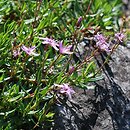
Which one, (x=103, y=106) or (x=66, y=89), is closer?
(x=66, y=89)

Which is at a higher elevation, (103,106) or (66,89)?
(66,89)

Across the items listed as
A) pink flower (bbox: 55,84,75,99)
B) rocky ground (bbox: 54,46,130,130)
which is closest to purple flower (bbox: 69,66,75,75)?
pink flower (bbox: 55,84,75,99)

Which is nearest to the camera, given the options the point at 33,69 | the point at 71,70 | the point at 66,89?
the point at 66,89

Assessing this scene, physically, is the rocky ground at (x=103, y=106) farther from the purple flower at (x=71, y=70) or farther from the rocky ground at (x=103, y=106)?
the purple flower at (x=71, y=70)

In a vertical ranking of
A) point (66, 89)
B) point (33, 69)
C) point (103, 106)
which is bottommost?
point (103, 106)

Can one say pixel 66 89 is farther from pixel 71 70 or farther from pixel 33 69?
pixel 33 69

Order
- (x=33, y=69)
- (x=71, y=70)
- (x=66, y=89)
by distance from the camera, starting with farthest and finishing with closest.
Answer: (x=33, y=69) < (x=71, y=70) < (x=66, y=89)

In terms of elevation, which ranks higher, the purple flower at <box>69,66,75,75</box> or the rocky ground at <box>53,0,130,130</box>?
the purple flower at <box>69,66,75,75</box>

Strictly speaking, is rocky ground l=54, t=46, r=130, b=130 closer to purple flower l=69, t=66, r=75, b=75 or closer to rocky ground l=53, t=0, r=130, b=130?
rocky ground l=53, t=0, r=130, b=130

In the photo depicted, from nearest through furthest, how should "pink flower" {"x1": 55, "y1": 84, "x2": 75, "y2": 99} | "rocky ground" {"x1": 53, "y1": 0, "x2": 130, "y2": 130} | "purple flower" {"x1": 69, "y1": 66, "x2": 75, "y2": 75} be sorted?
1. "pink flower" {"x1": 55, "y1": 84, "x2": 75, "y2": 99}
2. "purple flower" {"x1": 69, "y1": 66, "x2": 75, "y2": 75}
3. "rocky ground" {"x1": 53, "y1": 0, "x2": 130, "y2": 130}

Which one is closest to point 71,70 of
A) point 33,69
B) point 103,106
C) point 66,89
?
point 66,89
